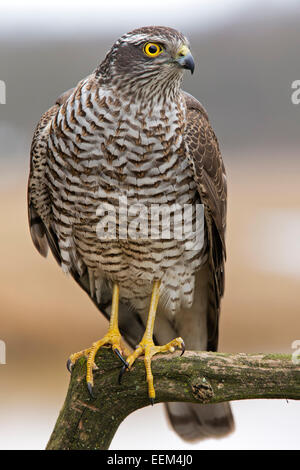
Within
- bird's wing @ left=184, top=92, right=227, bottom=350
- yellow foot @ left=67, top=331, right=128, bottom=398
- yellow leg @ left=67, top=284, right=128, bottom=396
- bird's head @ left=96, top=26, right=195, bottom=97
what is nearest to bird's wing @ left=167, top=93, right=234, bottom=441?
bird's wing @ left=184, top=92, right=227, bottom=350

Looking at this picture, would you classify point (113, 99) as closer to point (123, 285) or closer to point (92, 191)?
point (92, 191)

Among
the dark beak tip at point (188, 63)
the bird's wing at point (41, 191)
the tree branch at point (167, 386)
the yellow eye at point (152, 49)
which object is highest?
the yellow eye at point (152, 49)

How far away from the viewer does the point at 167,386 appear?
2977 millimetres

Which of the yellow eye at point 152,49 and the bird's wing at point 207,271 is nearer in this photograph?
the yellow eye at point 152,49

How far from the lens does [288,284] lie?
792 cm

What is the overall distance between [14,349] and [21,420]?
3.87 ft

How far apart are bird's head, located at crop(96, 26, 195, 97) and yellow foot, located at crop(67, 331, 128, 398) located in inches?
49.5

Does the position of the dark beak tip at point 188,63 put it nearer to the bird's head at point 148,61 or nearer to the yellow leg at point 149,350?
the bird's head at point 148,61

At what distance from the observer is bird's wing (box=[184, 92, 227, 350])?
321cm

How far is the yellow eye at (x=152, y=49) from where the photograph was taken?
3.02 meters

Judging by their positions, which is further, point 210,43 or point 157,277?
point 210,43

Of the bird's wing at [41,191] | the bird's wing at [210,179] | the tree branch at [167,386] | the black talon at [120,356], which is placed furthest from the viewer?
the bird's wing at [41,191]

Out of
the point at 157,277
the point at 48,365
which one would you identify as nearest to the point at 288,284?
the point at 48,365

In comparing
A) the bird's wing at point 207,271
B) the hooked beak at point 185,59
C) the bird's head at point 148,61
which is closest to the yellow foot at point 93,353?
the bird's wing at point 207,271
